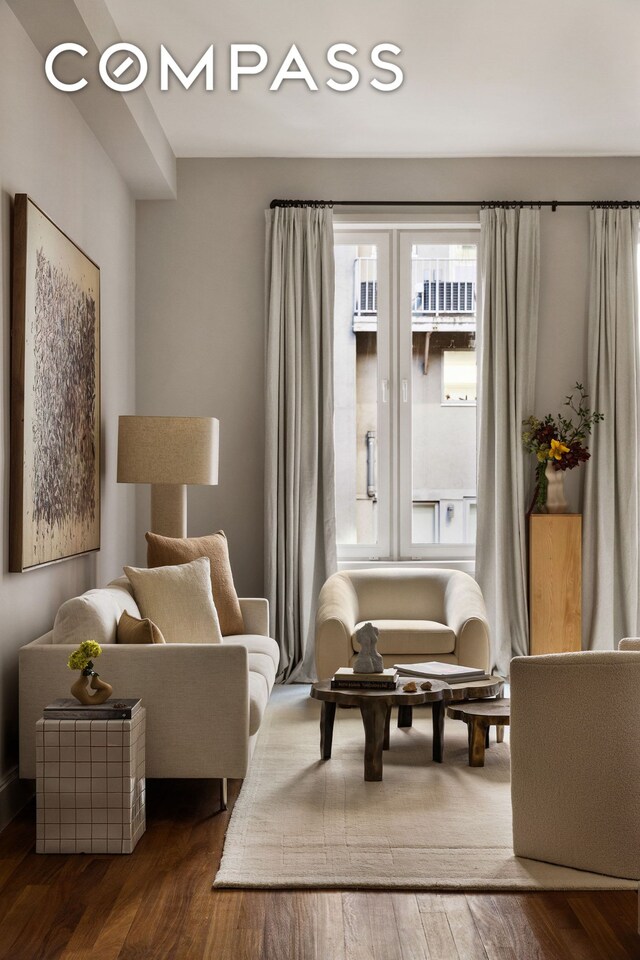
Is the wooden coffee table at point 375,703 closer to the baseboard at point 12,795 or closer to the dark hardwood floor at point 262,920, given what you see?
the dark hardwood floor at point 262,920

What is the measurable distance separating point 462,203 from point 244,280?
55.2 inches

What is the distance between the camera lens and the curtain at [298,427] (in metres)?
5.52

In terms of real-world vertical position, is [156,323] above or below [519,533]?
above

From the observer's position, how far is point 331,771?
148 inches

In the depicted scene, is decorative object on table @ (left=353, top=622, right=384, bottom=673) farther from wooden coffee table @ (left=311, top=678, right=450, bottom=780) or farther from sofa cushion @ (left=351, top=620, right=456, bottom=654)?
sofa cushion @ (left=351, top=620, right=456, bottom=654)

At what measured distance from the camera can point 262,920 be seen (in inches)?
97.0

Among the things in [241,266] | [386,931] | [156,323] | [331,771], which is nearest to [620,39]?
[241,266]

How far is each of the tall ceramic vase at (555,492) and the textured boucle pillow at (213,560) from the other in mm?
2012

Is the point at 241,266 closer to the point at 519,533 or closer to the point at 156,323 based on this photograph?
the point at 156,323

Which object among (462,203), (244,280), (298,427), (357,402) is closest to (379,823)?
(298,427)

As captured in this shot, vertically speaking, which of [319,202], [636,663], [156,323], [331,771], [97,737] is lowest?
[331,771]

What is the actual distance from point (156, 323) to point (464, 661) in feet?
8.96

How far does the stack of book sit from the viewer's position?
3.72m

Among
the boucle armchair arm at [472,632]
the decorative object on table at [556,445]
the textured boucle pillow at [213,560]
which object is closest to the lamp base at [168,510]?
the textured boucle pillow at [213,560]
